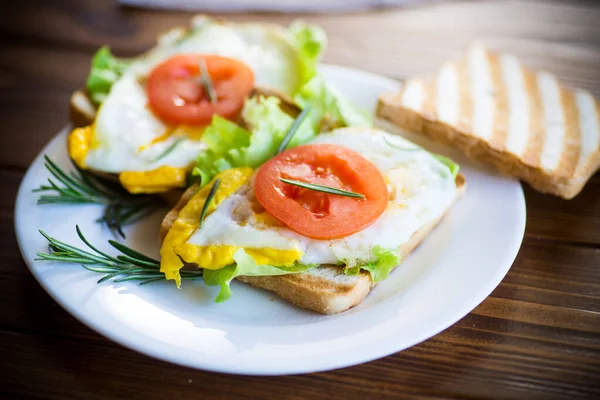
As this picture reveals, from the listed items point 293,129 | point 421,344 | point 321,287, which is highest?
point 293,129

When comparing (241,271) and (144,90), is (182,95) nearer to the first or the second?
(144,90)

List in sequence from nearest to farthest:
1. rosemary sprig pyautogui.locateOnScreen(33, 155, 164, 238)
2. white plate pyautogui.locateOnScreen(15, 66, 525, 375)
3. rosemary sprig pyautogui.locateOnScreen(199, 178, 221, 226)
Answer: white plate pyautogui.locateOnScreen(15, 66, 525, 375), rosemary sprig pyautogui.locateOnScreen(199, 178, 221, 226), rosemary sprig pyautogui.locateOnScreen(33, 155, 164, 238)

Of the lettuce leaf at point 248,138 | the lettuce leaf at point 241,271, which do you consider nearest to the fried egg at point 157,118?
the lettuce leaf at point 248,138

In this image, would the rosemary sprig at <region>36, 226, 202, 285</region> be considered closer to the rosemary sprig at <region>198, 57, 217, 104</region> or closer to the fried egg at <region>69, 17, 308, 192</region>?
the fried egg at <region>69, 17, 308, 192</region>

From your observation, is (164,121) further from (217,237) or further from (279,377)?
(279,377)

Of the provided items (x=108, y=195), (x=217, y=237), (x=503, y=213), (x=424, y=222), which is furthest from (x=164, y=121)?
(x=503, y=213)

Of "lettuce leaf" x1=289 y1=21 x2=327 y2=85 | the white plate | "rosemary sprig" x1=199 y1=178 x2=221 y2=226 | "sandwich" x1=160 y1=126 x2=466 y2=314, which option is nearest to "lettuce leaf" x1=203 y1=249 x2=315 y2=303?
"sandwich" x1=160 y1=126 x2=466 y2=314

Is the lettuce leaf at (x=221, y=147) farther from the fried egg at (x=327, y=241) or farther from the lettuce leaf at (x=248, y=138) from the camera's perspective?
the fried egg at (x=327, y=241)

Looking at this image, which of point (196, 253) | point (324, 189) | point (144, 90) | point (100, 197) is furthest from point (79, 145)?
point (324, 189)
